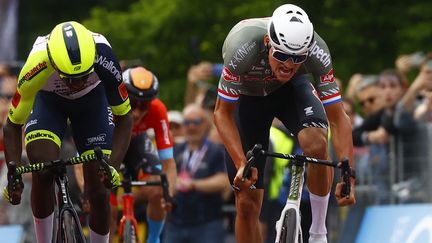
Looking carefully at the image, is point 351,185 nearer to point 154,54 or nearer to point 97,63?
point 97,63

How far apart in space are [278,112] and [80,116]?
1.84 meters

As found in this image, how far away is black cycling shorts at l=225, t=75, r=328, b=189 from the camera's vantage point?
12219 millimetres

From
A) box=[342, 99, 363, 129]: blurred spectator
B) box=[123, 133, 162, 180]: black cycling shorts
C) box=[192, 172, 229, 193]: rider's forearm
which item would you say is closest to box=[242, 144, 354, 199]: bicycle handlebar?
box=[123, 133, 162, 180]: black cycling shorts

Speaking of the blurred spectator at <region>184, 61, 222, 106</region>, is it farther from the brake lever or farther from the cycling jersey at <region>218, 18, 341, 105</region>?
the brake lever

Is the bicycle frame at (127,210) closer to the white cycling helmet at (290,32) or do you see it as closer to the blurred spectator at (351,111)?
the white cycling helmet at (290,32)

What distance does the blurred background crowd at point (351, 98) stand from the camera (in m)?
15.9

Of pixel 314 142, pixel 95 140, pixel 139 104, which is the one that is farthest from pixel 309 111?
pixel 139 104

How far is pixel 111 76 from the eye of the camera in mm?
11992

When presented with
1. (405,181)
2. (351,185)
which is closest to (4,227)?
(405,181)

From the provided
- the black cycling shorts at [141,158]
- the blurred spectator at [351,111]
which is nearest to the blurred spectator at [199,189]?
the blurred spectator at [351,111]

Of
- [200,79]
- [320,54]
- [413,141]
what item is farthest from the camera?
[200,79]

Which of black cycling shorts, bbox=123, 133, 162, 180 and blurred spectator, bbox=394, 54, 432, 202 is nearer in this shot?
black cycling shorts, bbox=123, 133, 162, 180

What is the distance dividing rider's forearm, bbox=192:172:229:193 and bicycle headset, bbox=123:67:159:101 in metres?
2.63

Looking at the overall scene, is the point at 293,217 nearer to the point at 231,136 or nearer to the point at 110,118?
the point at 231,136
